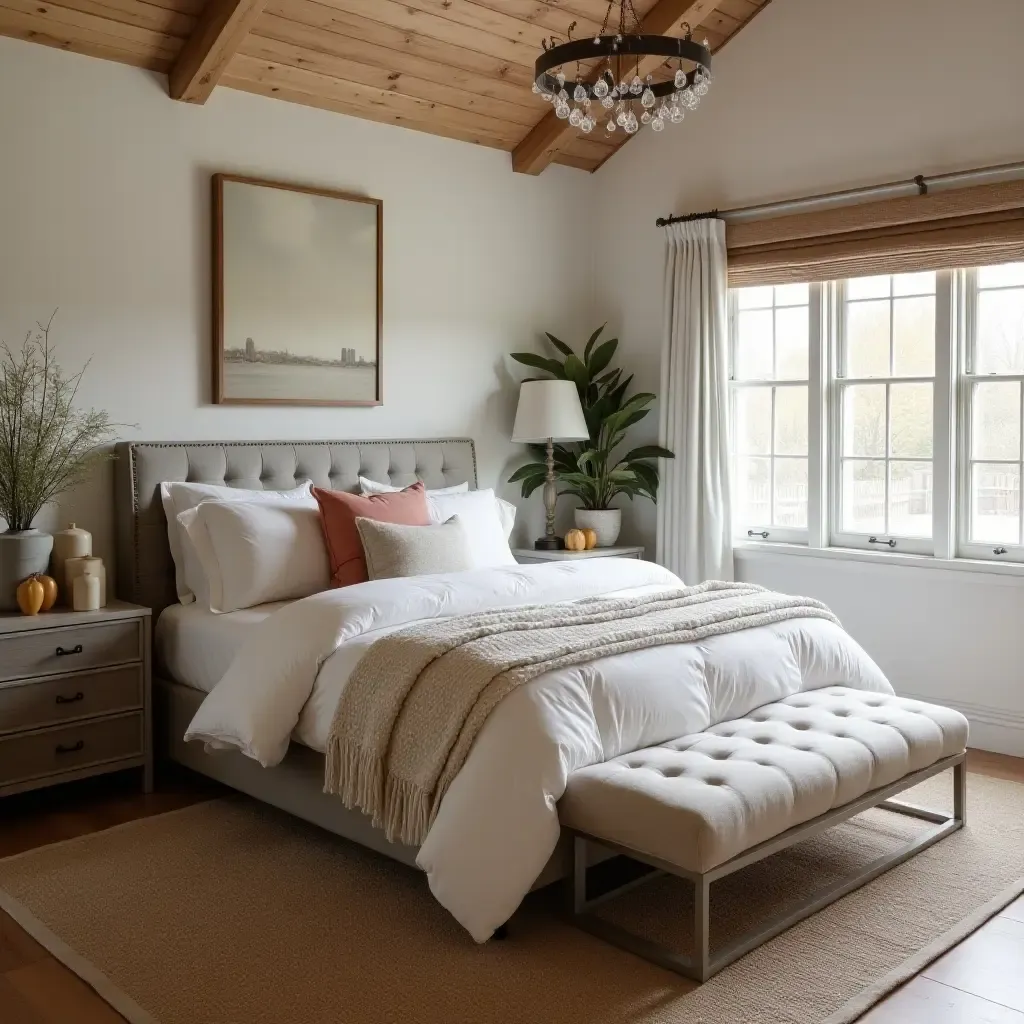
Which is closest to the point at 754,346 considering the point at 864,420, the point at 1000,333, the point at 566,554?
the point at 864,420

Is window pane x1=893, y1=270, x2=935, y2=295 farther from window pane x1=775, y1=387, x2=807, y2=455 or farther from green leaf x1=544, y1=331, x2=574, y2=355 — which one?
green leaf x1=544, y1=331, x2=574, y2=355

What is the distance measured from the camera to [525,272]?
5.63 m

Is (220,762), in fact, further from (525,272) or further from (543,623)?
(525,272)

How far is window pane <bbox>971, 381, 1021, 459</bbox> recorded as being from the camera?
445 cm

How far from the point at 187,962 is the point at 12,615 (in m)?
1.53

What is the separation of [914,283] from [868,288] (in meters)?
0.21

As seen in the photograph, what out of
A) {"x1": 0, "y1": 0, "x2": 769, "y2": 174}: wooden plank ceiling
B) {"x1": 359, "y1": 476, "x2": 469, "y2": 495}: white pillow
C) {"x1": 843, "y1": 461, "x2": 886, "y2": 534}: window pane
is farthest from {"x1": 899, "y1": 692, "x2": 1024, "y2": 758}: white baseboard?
{"x1": 0, "y1": 0, "x2": 769, "y2": 174}: wooden plank ceiling

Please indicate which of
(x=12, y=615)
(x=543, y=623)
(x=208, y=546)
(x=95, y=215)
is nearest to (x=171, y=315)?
(x=95, y=215)

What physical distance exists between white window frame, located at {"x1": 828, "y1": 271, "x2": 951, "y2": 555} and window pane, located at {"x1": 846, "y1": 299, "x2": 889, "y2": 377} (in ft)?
0.08

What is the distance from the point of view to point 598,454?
549 centimetres

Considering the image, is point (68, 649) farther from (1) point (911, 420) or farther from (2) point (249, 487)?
(1) point (911, 420)

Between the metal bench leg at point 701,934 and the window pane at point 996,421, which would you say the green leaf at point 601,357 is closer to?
the window pane at point 996,421

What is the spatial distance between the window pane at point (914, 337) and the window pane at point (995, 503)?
0.49 meters

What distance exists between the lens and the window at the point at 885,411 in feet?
15.5
